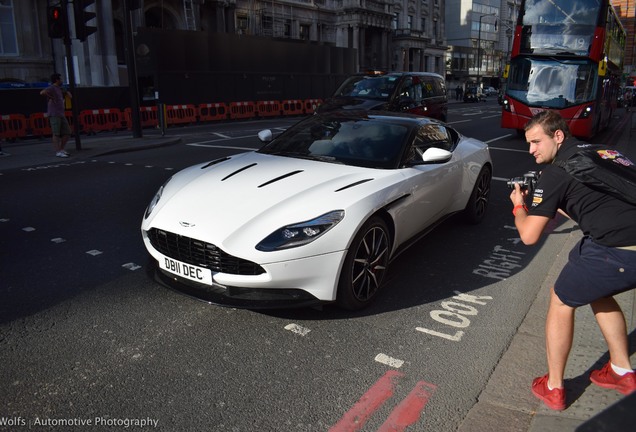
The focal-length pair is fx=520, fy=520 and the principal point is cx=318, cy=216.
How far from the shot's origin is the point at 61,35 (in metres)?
12.6

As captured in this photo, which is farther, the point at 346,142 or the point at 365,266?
the point at 346,142

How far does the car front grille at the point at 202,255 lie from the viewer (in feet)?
11.0

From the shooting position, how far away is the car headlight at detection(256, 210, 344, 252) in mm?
3318

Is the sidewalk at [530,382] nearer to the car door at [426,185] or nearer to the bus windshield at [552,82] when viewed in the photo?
the car door at [426,185]

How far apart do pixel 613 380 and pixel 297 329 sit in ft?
6.23

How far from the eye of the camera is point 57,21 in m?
12.5

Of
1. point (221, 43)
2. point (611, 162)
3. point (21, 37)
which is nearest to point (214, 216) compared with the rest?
point (611, 162)

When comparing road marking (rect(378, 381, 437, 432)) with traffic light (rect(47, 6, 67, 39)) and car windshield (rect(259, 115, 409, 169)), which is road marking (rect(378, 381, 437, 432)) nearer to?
car windshield (rect(259, 115, 409, 169))

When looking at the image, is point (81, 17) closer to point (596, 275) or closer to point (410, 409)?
point (410, 409)

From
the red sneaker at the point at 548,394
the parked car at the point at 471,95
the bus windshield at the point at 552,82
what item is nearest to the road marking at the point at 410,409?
the red sneaker at the point at 548,394

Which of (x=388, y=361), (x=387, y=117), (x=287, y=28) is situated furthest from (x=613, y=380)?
(x=287, y=28)

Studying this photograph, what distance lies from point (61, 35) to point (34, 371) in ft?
39.0

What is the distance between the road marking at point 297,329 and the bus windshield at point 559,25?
44.5 ft

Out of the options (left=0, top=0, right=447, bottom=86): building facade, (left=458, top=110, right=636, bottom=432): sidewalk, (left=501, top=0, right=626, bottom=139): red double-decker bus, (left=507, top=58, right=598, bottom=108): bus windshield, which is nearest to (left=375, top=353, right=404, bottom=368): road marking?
(left=458, top=110, right=636, bottom=432): sidewalk
